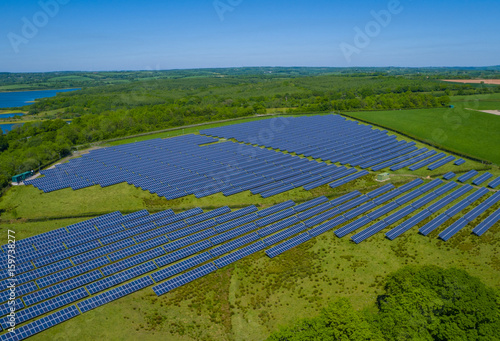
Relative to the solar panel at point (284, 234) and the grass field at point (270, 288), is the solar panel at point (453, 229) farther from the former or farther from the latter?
the solar panel at point (284, 234)

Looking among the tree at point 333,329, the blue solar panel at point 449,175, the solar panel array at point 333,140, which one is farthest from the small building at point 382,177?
the tree at point 333,329

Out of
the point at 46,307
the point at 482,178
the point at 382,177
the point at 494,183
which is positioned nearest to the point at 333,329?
the point at 46,307

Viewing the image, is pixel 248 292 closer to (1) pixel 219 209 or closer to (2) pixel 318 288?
(2) pixel 318 288

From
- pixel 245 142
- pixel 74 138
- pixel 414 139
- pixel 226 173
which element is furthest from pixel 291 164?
pixel 74 138

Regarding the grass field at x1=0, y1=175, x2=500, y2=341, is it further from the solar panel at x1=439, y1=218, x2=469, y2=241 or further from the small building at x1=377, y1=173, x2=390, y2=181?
the small building at x1=377, y1=173, x2=390, y2=181

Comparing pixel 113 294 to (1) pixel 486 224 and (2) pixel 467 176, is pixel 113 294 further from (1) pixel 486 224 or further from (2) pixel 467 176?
(2) pixel 467 176

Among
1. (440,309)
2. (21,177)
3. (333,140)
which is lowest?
(21,177)

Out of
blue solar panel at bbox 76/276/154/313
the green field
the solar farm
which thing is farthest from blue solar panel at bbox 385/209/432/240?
the green field
